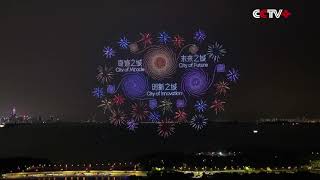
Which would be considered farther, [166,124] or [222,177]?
[166,124]

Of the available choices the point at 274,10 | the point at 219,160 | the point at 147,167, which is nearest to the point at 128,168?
the point at 147,167

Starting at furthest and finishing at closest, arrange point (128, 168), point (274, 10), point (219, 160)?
point (219, 160)
point (128, 168)
point (274, 10)

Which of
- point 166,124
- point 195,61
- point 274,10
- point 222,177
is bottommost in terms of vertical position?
point 222,177

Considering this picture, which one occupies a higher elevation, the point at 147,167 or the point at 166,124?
the point at 166,124

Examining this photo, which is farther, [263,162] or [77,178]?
[263,162]

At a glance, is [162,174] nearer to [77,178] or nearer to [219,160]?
[77,178]

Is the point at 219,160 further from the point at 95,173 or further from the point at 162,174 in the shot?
the point at 162,174

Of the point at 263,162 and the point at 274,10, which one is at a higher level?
the point at 274,10

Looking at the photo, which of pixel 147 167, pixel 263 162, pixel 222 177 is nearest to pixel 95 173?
pixel 147 167

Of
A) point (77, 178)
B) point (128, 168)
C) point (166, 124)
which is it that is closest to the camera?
point (166, 124)
